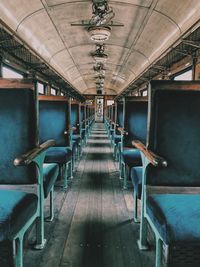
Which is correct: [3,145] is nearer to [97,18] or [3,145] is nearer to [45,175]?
[45,175]

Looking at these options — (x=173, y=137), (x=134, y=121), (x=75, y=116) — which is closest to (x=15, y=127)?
(x=173, y=137)

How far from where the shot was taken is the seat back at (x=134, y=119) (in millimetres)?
3951

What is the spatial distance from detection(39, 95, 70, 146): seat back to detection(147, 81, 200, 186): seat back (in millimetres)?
2040

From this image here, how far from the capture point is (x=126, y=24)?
24.4 ft

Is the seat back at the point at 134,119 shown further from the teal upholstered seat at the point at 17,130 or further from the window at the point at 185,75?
the window at the point at 185,75

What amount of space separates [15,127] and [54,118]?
184 centimetres

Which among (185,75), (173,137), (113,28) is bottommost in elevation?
(173,137)

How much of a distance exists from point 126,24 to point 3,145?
21.3 ft

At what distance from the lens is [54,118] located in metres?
3.75

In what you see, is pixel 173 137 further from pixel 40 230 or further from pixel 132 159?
pixel 132 159

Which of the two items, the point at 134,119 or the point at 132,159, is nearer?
the point at 132,159

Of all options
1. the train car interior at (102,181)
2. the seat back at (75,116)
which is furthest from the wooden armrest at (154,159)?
the seat back at (75,116)

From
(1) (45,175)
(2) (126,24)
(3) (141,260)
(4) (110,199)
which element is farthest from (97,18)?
(3) (141,260)

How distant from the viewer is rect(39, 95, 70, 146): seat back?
3.70 metres
